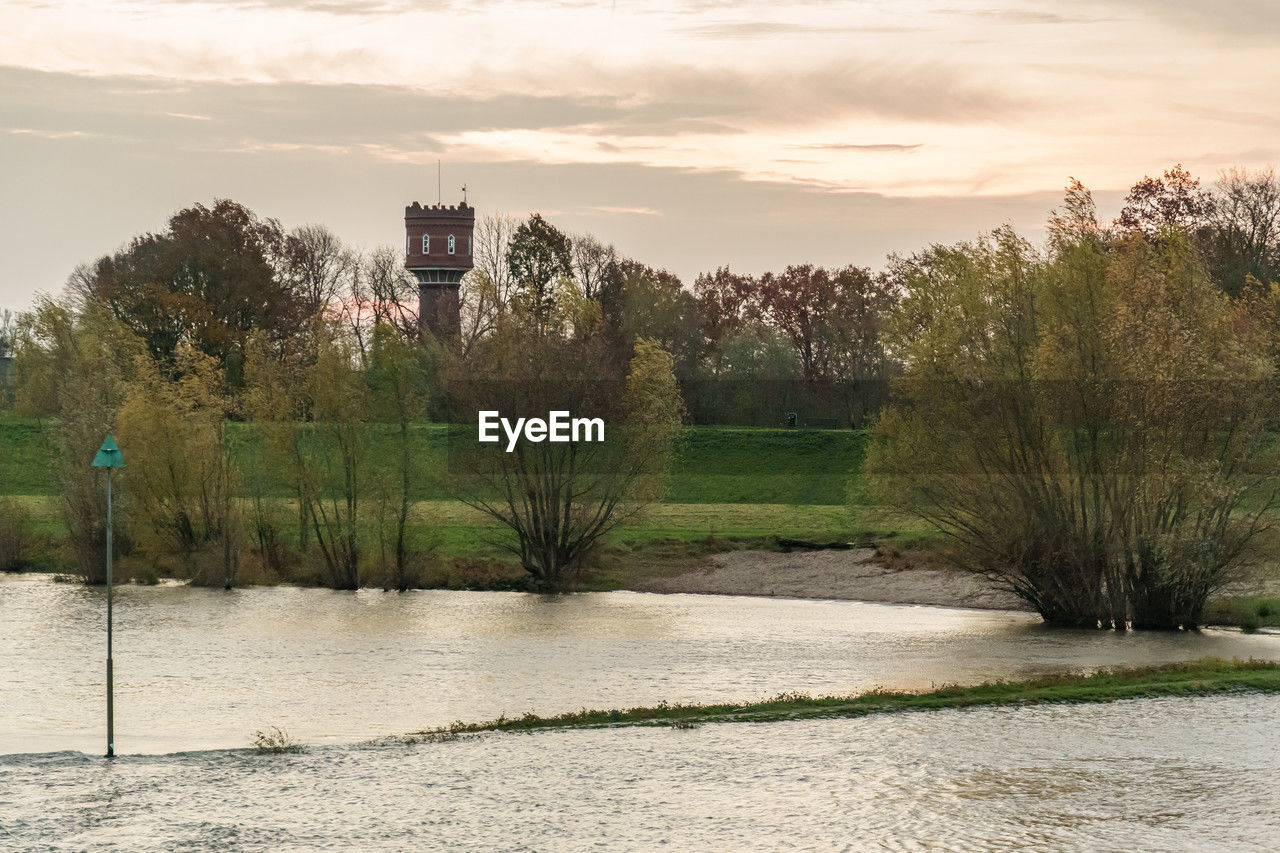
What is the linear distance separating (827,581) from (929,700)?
3023cm

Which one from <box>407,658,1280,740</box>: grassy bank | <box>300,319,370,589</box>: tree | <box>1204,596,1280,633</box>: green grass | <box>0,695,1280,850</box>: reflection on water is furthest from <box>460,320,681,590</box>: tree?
<box>0,695,1280,850</box>: reflection on water

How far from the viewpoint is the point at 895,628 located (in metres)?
41.9

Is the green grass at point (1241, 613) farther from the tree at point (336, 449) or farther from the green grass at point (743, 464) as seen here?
the green grass at point (743, 464)

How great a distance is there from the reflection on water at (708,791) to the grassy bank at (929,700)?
0.90 m

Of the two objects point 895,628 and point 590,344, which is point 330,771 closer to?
point 895,628

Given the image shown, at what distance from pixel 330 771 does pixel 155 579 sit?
40119 millimetres

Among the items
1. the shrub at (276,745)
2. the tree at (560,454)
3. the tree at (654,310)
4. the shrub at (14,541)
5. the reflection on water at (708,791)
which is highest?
the tree at (654,310)

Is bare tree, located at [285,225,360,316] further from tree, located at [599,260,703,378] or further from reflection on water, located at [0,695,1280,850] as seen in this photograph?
reflection on water, located at [0,695,1280,850]

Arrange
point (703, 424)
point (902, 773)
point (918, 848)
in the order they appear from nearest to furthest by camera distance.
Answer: point (918, 848)
point (902, 773)
point (703, 424)

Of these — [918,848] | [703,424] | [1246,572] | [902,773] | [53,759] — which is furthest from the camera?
[703,424]

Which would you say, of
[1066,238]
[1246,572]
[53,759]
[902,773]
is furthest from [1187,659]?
[53,759]

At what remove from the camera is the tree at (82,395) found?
5491 centimetres

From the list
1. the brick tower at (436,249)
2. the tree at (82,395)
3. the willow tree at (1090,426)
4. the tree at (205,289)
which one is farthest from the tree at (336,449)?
the brick tower at (436,249)

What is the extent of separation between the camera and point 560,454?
54.7 metres
